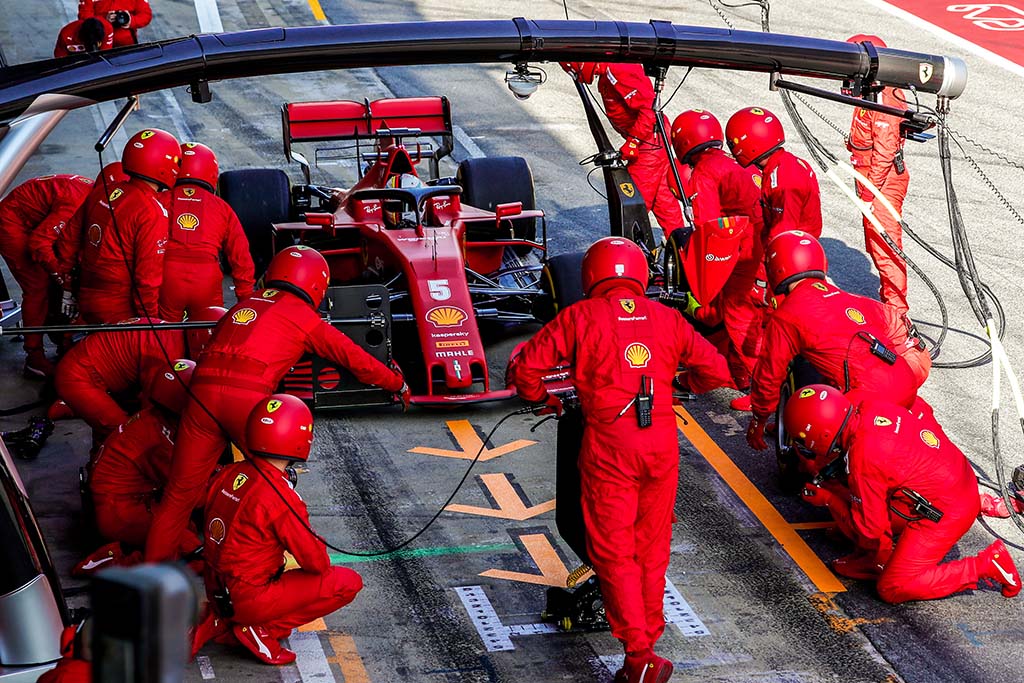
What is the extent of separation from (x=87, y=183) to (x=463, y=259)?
2770 mm

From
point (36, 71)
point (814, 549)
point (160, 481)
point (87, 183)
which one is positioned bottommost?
point (814, 549)

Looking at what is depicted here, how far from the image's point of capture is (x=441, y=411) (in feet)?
29.9

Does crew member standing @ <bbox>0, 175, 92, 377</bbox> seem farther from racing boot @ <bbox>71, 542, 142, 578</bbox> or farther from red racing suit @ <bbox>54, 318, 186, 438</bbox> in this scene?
racing boot @ <bbox>71, 542, 142, 578</bbox>

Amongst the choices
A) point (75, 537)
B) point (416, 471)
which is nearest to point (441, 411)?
point (416, 471)

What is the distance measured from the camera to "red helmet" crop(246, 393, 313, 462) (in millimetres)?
6324

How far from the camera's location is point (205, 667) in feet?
20.9

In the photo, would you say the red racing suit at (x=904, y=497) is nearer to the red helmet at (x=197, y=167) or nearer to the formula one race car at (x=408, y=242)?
the formula one race car at (x=408, y=242)

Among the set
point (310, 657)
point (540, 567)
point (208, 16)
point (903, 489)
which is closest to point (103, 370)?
point (310, 657)

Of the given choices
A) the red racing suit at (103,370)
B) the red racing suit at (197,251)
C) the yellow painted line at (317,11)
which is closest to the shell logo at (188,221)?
the red racing suit at (197,251)

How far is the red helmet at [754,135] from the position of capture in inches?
378

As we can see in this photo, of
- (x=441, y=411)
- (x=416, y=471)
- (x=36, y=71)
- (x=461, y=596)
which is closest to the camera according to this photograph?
(x=36, y=71)

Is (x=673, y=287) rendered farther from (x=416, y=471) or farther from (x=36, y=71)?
(x=36, y=71)

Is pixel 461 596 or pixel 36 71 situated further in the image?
pixel 461 596

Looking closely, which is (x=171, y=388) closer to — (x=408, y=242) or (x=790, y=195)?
(x=408, y=242)
